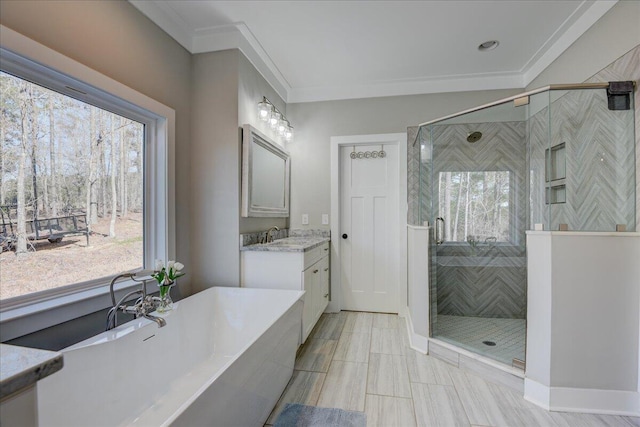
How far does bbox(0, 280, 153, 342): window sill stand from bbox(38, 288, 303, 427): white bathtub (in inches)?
10.0

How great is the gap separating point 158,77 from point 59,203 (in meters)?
1.10

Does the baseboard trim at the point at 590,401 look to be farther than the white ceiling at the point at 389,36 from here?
No

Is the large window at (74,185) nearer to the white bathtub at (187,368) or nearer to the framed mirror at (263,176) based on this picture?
the white bathtub at (187,368)

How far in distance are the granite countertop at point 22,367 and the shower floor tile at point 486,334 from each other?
2441mm

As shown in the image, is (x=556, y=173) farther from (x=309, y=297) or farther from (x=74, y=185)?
(x=74, y=185)

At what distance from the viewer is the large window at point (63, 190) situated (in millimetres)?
1346

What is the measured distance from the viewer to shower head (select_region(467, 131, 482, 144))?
278 centimetres

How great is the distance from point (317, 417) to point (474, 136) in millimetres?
2663

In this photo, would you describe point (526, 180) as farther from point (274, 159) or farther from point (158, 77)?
point (158, 77)

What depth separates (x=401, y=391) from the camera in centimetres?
195

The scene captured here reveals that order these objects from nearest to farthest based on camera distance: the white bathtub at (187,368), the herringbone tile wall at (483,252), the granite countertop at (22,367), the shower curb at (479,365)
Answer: the granite countertop at (22,367) < the white bathtub at (187,368) < the shower curb at (479,365) < the herringbone tile wall at (483,252)

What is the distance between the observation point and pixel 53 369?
0.59 meters

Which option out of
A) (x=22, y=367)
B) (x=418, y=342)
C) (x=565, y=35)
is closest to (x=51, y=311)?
(x=22, y=367)

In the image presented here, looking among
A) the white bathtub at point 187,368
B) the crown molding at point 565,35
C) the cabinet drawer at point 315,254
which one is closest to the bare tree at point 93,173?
the white bathtub at point 187,368
